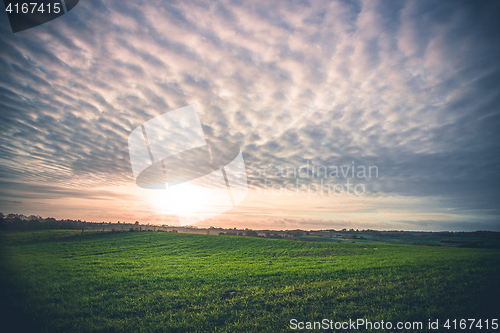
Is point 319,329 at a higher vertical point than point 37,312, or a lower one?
higher

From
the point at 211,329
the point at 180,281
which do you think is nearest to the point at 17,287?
the point at 180,281

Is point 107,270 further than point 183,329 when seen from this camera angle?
Yes

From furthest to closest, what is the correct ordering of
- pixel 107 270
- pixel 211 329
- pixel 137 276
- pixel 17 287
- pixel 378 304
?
pixel 107 270
pixel 137 276
pixel 17 287
pixel 378 304
pixel 211 329

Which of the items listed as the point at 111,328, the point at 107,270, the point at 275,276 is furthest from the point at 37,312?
the point at 275,276

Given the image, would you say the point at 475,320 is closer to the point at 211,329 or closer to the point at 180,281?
the point at 211,329

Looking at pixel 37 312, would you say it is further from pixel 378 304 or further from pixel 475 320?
pixel 475 320

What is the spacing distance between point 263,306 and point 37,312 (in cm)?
981

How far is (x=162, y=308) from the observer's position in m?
9.15

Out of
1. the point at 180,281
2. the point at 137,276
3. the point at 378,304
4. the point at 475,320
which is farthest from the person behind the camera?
the point at 137,276

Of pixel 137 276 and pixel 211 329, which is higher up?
pixel 211 329

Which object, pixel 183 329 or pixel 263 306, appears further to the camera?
pixel 263 306

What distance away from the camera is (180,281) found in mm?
13562

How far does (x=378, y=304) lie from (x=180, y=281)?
38.2ft

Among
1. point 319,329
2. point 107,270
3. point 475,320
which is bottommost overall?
point 107,270
